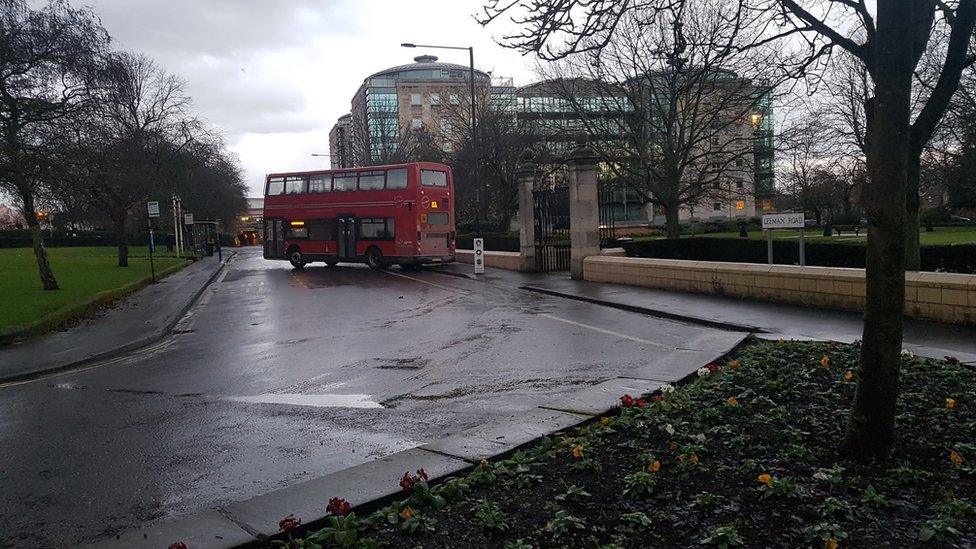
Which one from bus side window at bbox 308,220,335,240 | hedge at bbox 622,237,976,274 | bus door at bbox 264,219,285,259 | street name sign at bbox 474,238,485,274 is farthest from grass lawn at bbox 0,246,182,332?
hedge at bbox 622,237,976,274

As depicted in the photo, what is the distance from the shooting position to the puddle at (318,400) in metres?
7.35

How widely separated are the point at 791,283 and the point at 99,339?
13463 millimetres

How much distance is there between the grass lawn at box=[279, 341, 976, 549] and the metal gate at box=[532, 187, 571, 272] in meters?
17.9

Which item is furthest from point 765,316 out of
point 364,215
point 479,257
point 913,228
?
point 364,215

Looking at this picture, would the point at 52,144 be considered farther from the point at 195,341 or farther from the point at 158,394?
the point at 158,394

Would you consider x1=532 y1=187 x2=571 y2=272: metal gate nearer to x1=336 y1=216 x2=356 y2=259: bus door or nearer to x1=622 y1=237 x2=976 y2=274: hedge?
x1=622 y1=237 x2=976 y2=274: hedge

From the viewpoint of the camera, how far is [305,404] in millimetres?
7469

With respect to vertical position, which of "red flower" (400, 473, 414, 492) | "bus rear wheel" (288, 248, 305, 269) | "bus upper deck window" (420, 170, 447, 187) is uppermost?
"bus upper deck window" (420, 170, 447, 187)

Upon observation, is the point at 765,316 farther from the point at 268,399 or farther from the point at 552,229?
the point at 552,229

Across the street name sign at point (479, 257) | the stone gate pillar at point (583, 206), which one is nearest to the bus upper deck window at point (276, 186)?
the street name sign at point (479, 257)

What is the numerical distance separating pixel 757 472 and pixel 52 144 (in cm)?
1882

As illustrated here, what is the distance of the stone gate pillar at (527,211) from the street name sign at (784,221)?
11.4 metres

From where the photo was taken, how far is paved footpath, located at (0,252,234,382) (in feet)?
34.7

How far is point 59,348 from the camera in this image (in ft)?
39.2
